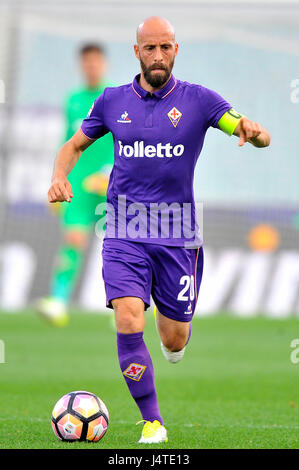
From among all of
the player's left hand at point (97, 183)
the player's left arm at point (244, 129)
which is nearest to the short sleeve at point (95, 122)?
the player's left arm at point (244, 129)

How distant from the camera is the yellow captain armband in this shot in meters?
5.46

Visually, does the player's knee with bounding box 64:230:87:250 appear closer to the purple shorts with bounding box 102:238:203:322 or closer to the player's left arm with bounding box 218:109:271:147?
the purple shorts with bounding box 102:238:203:322

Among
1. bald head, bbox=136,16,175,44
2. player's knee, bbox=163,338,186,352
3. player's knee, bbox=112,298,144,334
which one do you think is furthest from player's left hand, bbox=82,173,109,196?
player's knee, bbox=112,298,144,334

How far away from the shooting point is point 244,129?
529 cm

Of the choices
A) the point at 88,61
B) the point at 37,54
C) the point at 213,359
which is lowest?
the point at 213,359

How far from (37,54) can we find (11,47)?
57 centimetres

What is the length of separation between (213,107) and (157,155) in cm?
43

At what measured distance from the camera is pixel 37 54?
1988 centimetres

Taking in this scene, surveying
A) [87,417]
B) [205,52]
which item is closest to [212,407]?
[87,417]

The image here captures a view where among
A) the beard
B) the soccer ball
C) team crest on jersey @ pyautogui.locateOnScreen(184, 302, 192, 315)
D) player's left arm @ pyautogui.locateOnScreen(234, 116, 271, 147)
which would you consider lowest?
the soccer ball

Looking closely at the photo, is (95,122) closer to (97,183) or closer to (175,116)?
(175,116)

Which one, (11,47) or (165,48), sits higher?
(11,47)

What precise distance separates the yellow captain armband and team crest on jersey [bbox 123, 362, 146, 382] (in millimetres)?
1420
